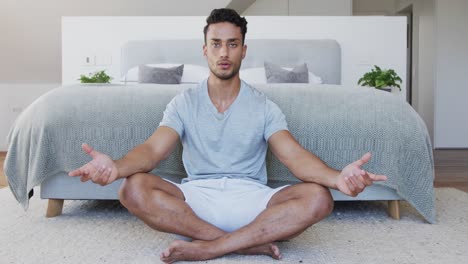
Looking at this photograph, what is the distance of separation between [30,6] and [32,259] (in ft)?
13.1

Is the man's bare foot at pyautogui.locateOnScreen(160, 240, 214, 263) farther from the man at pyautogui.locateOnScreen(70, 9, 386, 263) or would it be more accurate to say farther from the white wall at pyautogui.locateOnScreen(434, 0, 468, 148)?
the white wall at pyautogui.locateOnScreen(434, 0, 468, 148)

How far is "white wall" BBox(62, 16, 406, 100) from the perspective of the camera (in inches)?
183

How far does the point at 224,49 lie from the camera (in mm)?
1721

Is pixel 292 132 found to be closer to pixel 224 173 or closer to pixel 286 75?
pixel 224 173

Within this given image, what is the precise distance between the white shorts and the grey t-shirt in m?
0.07

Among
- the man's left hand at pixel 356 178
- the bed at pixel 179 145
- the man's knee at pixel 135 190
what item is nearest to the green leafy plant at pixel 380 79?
the bed at pixel 179 145

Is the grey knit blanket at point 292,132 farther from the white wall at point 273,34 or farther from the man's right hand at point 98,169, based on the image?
the white wall at point 273,34

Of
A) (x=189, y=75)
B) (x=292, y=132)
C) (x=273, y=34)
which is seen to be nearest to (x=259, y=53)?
(x=273, y=34)

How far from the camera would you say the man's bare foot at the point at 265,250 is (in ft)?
5.19

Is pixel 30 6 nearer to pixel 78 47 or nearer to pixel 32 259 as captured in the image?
pixel 78 47

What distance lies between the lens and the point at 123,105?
2.20 meters

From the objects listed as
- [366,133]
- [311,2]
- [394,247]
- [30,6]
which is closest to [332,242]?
[394,247]

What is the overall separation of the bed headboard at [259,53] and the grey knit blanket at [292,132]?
90.5 inches

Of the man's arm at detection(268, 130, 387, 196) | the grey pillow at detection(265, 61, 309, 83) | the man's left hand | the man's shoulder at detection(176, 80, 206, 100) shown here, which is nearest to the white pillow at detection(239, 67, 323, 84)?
the grey pillow at detection(265, 61, 309, 83)
